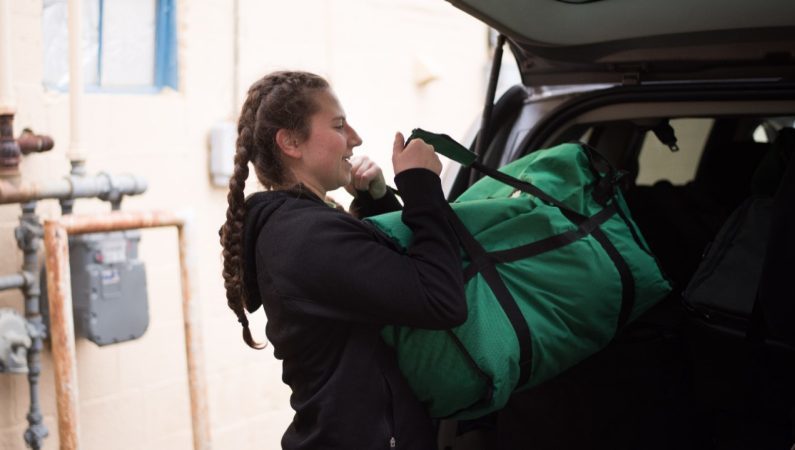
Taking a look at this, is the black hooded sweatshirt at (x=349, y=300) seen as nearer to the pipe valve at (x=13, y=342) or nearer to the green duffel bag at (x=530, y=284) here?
the green duffel bag at (x=530, y=284)

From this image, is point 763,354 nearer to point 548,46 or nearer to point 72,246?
point 548,46

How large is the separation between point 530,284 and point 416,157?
0.33 meters

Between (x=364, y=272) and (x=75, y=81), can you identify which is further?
(x=75, y=81)

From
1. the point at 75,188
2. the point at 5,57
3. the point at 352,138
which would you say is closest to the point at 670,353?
the point at 352,138

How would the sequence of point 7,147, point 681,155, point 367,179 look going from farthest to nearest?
point 681,155 < point 7,147 < point 367,179

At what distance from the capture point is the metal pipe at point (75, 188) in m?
Answer: 2.72

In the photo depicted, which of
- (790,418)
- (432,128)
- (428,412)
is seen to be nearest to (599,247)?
(428,412)

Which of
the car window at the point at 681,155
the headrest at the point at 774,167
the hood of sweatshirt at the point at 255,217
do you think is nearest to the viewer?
the hood of sweatshirt at the point at 255,217

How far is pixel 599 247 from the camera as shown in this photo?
186 cm

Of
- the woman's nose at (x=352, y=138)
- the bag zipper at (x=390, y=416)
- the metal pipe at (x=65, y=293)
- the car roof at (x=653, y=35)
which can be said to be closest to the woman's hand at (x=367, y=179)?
the woman's nose at (x=352, y=138)

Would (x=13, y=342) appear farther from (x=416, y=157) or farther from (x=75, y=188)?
(x=416, y=157)

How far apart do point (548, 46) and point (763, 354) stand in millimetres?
892

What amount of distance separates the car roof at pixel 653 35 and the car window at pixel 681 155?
7.19 ft

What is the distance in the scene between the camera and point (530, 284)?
1.77 m
